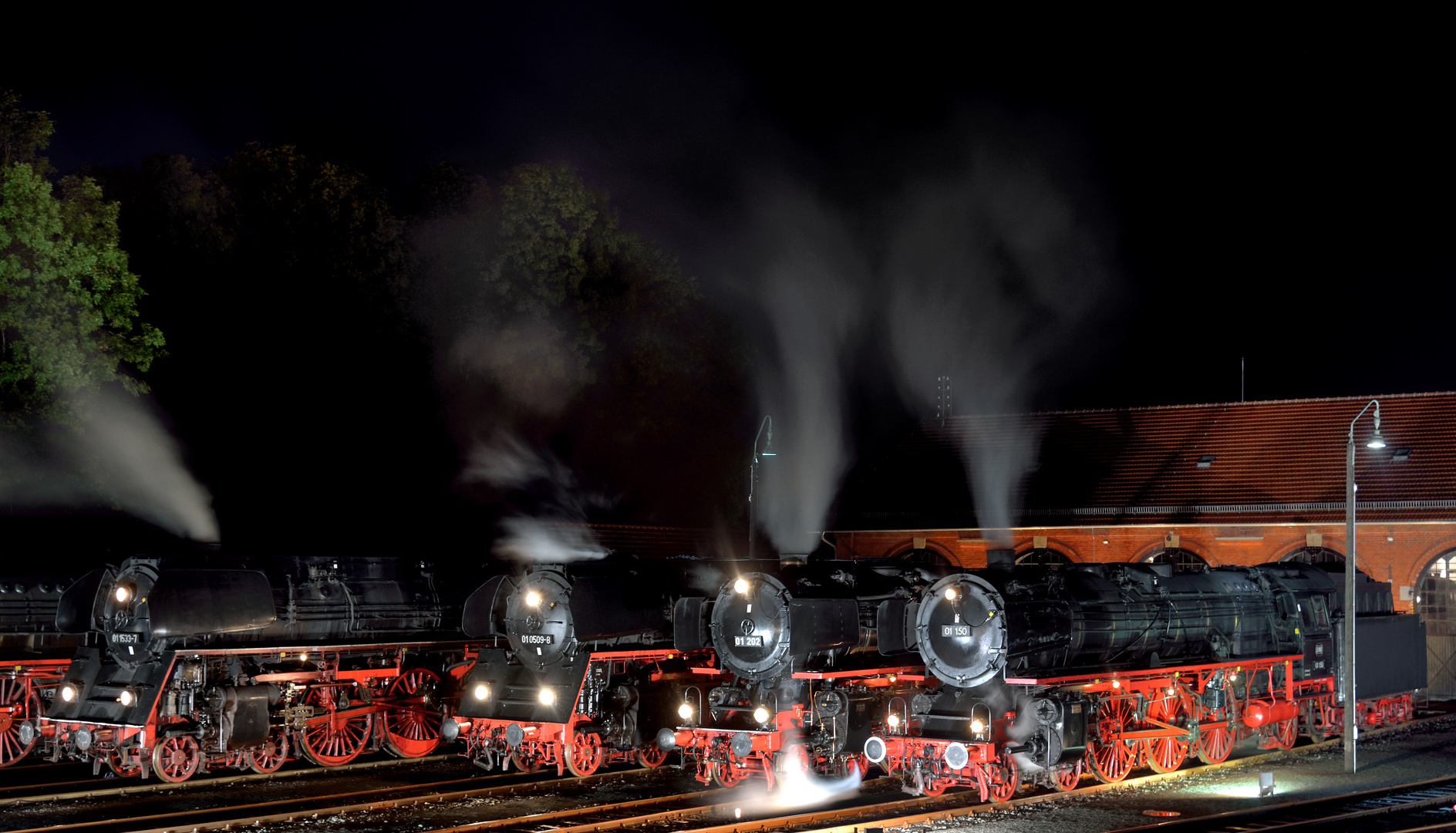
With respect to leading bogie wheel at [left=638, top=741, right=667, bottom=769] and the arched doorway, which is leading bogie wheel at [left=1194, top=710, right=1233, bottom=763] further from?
the arched doorway

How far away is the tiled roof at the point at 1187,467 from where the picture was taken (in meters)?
33.1

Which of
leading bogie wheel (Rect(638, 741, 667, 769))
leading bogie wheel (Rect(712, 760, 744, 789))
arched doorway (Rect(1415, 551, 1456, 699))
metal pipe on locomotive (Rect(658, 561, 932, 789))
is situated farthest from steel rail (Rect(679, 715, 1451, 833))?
arched doorway (Rect(1415, 551, 1456, 699))

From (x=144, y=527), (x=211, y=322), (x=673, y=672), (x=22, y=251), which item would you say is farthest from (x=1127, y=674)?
(x=211, y=322)

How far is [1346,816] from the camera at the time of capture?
48.3 ft

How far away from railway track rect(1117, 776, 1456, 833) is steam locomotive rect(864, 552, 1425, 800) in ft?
5.56

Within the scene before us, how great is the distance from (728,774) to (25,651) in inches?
458

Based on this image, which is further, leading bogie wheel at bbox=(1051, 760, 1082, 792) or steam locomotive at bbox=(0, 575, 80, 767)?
steam locomotive at bbox=(0, 575, 80, 767)

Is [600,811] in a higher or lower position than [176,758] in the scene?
lower

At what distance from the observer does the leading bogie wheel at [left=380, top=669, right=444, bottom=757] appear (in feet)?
65.0

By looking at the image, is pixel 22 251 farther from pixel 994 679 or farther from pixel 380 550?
pixel 994 679

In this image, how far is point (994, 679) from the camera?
49.2 feet

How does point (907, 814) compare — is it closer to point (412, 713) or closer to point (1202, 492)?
point (412, 713)

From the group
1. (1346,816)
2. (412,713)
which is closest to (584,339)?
(412,713)

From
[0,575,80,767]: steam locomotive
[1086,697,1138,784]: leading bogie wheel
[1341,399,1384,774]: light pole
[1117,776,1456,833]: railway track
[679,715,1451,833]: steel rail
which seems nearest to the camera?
[679,715,1451,833]: steel rail
